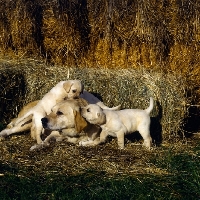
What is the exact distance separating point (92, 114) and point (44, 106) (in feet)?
3.00

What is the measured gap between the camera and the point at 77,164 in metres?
5.80

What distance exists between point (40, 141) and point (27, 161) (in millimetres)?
995

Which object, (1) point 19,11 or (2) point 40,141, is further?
(1) point 19,11

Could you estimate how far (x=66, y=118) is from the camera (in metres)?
6.44

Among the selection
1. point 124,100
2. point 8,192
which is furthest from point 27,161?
point 124,100

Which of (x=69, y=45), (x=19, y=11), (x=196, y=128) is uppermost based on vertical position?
(x=19, y=11)

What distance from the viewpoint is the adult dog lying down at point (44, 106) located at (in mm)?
6777

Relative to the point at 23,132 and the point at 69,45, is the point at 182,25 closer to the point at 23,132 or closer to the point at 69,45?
the point at 69,45

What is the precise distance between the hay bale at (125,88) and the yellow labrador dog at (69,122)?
37.5 inches

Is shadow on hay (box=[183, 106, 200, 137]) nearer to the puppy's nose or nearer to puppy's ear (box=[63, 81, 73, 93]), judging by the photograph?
puppy's ear (box=[63, 81, 73, 93])

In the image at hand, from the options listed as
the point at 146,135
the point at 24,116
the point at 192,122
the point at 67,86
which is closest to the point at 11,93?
the point at 24,116

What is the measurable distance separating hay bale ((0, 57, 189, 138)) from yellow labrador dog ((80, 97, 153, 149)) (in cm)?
58

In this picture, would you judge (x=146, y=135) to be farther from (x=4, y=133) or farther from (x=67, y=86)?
(x=4, y=133)

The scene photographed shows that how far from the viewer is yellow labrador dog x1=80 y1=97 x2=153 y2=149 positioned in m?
6.46
